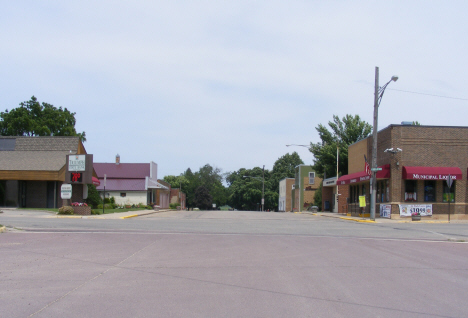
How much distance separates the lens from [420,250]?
1355cm

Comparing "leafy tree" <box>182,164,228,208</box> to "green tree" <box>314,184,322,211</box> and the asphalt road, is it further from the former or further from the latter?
the asphalt road

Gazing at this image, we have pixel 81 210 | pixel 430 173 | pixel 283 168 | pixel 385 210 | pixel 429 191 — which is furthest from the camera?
pixel 283 168

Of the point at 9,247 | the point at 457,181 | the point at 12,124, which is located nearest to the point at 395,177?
the point at 457,181

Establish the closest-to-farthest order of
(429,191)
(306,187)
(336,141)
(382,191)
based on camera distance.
Result: 1. (429,191)
2. (382,191)
3. (336,141)
4. (306,187)

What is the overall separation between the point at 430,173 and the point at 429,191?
7.27 ft

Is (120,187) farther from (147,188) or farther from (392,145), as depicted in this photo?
(392,145)

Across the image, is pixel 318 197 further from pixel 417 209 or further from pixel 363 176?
pixel 417 209

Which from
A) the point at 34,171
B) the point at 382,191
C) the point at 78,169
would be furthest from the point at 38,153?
the point at 382,191

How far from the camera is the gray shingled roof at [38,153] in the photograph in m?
40.0

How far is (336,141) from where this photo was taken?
55656mm

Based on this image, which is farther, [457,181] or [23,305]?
[457,181]

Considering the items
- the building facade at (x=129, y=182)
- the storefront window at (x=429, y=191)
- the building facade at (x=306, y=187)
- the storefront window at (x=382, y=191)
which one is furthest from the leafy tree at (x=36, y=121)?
the storefront window at (x=429, y=191)

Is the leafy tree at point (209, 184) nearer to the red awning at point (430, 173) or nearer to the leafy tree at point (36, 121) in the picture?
the leafy tree at point (36, 121)

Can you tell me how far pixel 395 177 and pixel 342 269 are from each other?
2383cm
